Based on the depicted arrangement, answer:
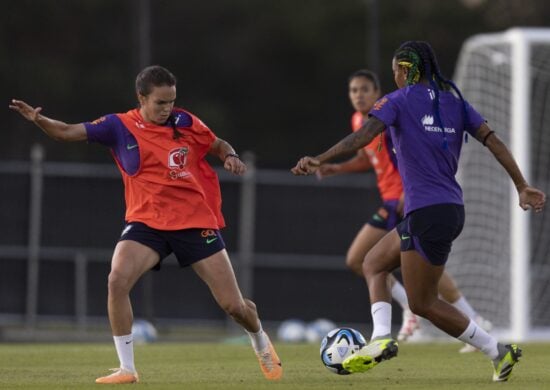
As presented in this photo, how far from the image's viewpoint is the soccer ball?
32.3ft

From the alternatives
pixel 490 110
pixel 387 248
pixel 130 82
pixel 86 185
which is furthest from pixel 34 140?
pixel 387 248

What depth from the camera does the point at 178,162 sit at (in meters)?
9.84

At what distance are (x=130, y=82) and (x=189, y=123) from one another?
86.4 ft

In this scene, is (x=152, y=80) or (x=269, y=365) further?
(x=269, y=365)

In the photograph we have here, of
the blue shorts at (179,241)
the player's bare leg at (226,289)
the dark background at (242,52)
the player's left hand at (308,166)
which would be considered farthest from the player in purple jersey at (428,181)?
the dark background at (242,52)

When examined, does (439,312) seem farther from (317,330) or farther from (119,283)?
(317,330)

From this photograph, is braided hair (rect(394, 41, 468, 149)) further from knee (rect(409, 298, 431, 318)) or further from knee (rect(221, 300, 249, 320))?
knee (rect(221, 300, 249, 320))

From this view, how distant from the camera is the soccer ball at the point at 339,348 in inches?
388

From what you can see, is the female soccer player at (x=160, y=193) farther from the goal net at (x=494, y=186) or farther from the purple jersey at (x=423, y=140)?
the goal net at (x=494, y=186)

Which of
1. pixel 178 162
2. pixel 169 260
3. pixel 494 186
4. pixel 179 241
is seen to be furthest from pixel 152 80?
pixel 169 260

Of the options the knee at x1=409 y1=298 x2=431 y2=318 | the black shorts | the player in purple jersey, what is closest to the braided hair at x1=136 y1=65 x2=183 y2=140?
the player in purple jersey

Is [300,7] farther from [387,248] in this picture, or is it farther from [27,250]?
[387,248]

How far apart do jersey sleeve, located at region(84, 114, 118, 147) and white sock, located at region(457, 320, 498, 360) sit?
8.83 ft

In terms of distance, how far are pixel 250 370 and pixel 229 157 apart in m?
1.93
